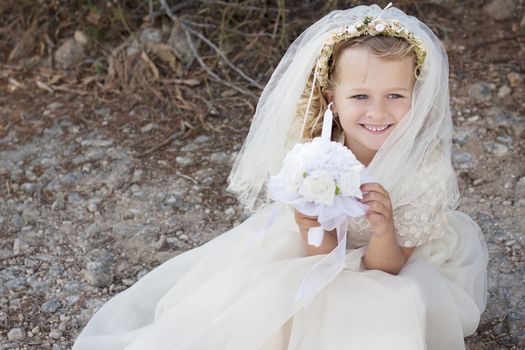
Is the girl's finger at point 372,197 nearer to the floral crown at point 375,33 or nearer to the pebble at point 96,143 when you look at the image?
the floral crown at point 375,33

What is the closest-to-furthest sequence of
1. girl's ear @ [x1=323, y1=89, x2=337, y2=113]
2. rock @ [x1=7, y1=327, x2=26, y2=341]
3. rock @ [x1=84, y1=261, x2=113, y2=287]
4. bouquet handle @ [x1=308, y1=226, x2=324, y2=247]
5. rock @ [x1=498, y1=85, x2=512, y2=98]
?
bouquet handle @ [x1=308, y1=226, x2=324, y2=247] → girl's ear @ [x1=323, y1=89, x2=337, y2=113] → rock @ [x1=7, y1=327, x2=26, y2=341] → rock @ [x1=84, y1=261, x2=113, y2=287] → rock @ [x1=498, y1=85, x2=512, y2=98]

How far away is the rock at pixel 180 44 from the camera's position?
16.8 ft

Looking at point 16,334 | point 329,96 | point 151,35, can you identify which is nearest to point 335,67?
point 329,96

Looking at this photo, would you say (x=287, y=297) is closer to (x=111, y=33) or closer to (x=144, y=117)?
(x=144, y=117)

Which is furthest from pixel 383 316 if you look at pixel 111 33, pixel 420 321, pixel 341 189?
pixel 111 33

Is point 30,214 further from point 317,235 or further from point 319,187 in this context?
point 319,187

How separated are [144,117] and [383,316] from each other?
254cm

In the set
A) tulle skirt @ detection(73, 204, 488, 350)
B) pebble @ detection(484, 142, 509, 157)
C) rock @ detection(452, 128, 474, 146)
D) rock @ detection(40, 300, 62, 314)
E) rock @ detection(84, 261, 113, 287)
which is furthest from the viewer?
rock @ detection(452, 128, 474, 146)

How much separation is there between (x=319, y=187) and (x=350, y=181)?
94 millimetres

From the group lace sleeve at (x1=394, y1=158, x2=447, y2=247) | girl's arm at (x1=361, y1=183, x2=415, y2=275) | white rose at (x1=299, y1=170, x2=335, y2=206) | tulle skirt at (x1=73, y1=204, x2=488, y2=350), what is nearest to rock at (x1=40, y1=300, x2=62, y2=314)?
tulle skirt at (x1=73, y1=204, x2=488, y2=350)

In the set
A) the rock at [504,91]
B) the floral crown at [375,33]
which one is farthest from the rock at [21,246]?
the rock at [504,91]

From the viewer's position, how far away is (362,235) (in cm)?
300

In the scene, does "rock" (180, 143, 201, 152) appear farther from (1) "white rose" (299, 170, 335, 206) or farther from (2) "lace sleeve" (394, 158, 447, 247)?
(1) "white rose" (299, 170, 335, 206)

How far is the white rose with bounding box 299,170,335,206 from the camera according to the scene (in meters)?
2.38
